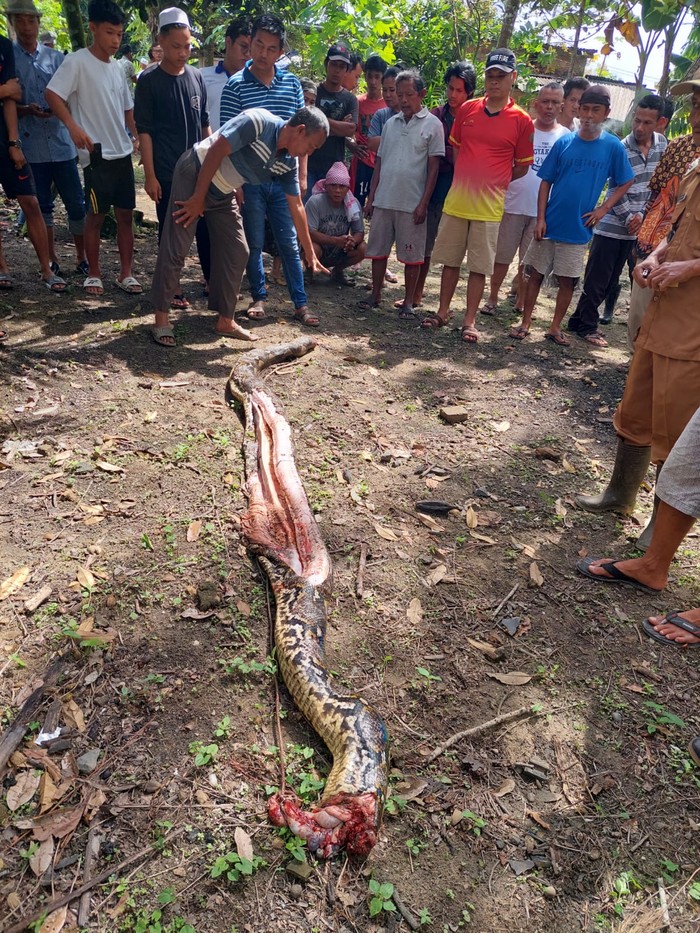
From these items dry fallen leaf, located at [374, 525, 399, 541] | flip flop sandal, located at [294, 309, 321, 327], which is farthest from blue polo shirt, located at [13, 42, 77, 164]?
dry fallen leaf, located at [374, 525, 399, 541]

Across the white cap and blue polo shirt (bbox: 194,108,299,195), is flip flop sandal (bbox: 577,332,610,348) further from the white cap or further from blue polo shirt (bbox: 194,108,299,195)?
the white cap

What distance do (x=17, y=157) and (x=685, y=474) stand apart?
580 cm

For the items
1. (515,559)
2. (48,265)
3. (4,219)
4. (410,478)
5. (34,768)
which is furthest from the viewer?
(4,219)

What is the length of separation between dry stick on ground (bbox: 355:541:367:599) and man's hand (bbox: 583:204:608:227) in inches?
178

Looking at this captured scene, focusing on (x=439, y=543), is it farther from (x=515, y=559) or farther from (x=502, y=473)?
(x=502, y=473)

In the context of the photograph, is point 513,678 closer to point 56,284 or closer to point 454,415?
point 454,415

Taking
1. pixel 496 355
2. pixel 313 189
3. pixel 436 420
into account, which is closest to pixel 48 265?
pixel 313 189

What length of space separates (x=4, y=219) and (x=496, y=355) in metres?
7.19

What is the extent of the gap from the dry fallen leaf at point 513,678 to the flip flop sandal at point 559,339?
15.8 feet

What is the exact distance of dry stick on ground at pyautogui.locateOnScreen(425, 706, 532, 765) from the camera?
2555mm

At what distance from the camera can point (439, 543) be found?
373 centimetres

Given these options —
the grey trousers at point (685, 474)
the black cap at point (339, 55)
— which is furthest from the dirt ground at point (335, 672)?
the black cap at point (339, 55)

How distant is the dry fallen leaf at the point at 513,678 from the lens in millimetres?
2893

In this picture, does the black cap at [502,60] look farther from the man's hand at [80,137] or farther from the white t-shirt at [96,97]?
the man's hand at [80,137]
